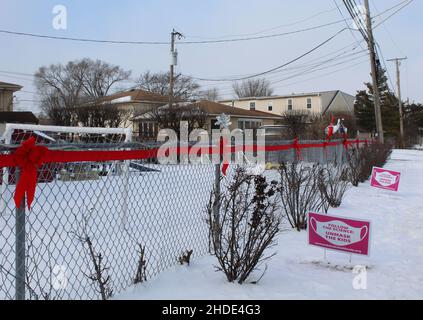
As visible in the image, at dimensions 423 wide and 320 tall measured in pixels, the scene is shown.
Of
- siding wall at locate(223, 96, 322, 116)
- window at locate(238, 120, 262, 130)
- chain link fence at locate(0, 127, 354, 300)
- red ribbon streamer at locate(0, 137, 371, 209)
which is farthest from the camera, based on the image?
siding wall at locate(223, 96, 322, 116)

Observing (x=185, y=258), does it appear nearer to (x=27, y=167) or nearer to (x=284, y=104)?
(x=27, y=167)

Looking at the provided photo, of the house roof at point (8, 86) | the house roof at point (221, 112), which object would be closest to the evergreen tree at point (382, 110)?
the house roof at point (221, 112)

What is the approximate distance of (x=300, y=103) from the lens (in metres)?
50.9

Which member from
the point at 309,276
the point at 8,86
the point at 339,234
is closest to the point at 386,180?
the point at 339,234

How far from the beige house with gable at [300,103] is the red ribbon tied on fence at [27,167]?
1864 inches

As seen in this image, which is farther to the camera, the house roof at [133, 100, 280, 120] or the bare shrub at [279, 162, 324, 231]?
the house roof at [133, 100, 280, 120]

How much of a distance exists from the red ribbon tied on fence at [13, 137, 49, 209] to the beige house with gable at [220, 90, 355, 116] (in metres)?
47.3

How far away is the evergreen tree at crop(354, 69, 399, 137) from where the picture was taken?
5238 cm

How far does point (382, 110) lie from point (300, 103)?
11.0 meters

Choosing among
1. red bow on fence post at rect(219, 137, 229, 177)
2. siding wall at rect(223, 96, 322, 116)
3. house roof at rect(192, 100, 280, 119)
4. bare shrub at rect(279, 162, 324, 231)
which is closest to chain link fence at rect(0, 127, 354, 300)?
red bow on fence post at rect(219, 137, 229, 177)

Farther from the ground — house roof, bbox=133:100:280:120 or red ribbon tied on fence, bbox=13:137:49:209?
house roof, bbox=133:100:280:120

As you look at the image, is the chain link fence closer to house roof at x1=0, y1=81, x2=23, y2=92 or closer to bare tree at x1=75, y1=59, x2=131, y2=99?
house roof at x1=0, y1=81, x2=23, y2=92
